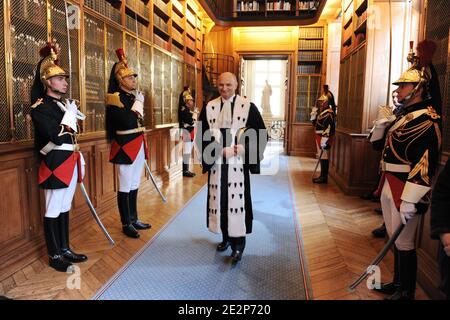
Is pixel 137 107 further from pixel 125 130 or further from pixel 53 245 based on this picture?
pixel 53 245

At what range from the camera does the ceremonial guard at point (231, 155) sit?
8.90 feet

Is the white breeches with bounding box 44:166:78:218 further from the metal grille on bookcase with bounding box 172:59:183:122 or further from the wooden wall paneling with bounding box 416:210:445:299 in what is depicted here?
the metal grille on bookcase with bounding box 172:59:183:122

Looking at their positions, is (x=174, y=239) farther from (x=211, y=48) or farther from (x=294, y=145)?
(x=211, y=48)

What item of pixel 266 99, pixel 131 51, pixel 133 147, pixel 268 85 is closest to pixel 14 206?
pixel 133 147

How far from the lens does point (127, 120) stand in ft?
10.7

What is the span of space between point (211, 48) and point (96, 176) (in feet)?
22.8

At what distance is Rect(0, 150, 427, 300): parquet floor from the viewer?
2.33 metres

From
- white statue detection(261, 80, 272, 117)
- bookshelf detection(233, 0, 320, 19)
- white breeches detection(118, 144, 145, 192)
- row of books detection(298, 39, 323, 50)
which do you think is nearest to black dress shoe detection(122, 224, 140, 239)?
white breeches detection(118, 144, 145, 192)

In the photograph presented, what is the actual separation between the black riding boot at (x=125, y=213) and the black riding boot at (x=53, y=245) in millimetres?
735

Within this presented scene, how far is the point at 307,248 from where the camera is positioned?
10.2 feet

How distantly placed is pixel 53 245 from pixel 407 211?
245 centimetres

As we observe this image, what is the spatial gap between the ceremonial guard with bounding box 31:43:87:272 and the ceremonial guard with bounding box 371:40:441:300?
7.35 feet

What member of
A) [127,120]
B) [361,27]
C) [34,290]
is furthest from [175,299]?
[361,27]

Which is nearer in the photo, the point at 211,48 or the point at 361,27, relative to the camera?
the point at 361,27
